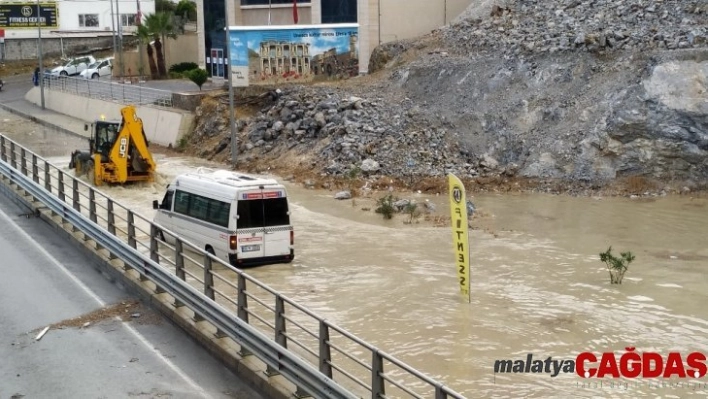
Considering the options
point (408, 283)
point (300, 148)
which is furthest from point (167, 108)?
point (408, 283)

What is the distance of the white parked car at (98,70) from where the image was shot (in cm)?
6352

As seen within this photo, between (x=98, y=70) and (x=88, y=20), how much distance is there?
1730 centimetres

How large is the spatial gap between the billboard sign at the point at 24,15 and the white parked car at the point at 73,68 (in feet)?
38.1

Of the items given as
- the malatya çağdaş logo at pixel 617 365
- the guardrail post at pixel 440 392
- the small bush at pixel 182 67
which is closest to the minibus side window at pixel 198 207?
the malatya çağdaş logo at pixel 617 365

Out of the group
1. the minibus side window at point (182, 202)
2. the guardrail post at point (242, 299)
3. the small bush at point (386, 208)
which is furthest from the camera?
the small bush at point (386, 208)

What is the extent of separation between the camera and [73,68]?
65.0m

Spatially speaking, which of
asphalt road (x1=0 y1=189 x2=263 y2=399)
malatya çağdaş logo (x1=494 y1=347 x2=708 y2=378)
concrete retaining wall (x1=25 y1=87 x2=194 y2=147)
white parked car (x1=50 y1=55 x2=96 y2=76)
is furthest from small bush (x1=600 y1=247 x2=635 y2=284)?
white parked car (x1=50 y1=55 x2=96 y2=76)

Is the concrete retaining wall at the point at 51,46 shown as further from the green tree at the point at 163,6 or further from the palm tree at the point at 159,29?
the palm tree at the point at 159,29

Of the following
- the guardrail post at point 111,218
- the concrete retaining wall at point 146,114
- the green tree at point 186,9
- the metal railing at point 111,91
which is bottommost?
the concrete retaining wall at point 146,114

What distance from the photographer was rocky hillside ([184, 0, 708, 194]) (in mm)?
31047

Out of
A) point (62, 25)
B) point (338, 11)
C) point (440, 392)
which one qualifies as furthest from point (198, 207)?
point (62, 25)

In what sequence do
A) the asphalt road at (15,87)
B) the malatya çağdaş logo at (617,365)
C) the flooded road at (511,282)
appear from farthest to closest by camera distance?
the asphalt road at (15,87), the flooded road at (511,282), the malatya çağdaş logo at (617,365)

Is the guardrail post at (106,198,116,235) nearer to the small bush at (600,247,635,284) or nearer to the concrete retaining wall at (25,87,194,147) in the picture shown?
the small bush at (600,247,635,284)

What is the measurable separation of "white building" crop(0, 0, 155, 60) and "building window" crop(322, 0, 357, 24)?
3246 centimetres
